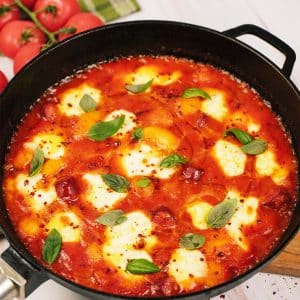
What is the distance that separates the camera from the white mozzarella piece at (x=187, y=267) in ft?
7.57

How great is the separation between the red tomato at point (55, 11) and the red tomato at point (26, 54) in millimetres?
280

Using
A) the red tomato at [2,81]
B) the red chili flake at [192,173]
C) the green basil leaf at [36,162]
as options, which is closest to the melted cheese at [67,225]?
the green basil leaf at [36,162]

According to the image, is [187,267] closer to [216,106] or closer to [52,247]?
[52,247]

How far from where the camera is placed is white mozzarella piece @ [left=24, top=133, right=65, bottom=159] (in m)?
2.64

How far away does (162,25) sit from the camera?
289 centimetres

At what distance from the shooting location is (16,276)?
6.66 feet

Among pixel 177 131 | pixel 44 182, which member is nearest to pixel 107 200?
pixel 44 182

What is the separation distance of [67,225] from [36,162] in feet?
1.05

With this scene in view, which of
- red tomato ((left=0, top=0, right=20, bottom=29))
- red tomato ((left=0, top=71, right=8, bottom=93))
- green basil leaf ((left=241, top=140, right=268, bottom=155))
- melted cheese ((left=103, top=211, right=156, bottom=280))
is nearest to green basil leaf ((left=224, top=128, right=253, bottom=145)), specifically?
green basil leaf ((left=241, top=140, right=268, bottom=155))

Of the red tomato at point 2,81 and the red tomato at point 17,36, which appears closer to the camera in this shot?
the red tomato at point 2,81

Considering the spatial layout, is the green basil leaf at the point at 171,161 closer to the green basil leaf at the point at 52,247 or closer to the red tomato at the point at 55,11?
the green basil leaf at the point at 52,247

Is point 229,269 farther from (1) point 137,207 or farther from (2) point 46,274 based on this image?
(2) point 46,274

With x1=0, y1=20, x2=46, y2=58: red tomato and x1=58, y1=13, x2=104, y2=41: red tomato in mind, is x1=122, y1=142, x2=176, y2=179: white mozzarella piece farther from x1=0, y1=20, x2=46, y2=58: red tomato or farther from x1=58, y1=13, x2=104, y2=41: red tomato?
x1=0, y1=20, x2=46, y2=58: red tomato

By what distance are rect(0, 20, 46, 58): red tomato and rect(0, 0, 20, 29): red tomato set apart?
2.6 inches
